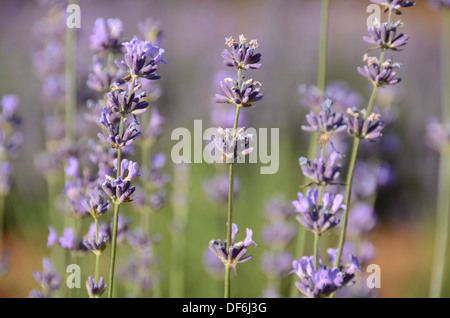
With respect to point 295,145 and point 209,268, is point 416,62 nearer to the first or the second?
point 295,145

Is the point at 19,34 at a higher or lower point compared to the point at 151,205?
higher

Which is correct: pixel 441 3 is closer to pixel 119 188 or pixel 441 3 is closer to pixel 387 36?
pixel 387 36

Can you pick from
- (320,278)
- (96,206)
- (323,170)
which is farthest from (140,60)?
(320,278)

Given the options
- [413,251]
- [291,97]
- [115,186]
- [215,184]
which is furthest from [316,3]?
[115,186]

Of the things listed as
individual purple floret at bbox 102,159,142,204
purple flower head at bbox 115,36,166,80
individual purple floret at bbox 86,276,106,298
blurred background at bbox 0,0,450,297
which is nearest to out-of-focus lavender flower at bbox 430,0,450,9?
blurred background at bbox 0,0,450,297

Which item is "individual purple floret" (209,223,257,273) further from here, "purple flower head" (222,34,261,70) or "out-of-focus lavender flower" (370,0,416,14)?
"out-of-focus lavender flower" (370,0,416,14)
